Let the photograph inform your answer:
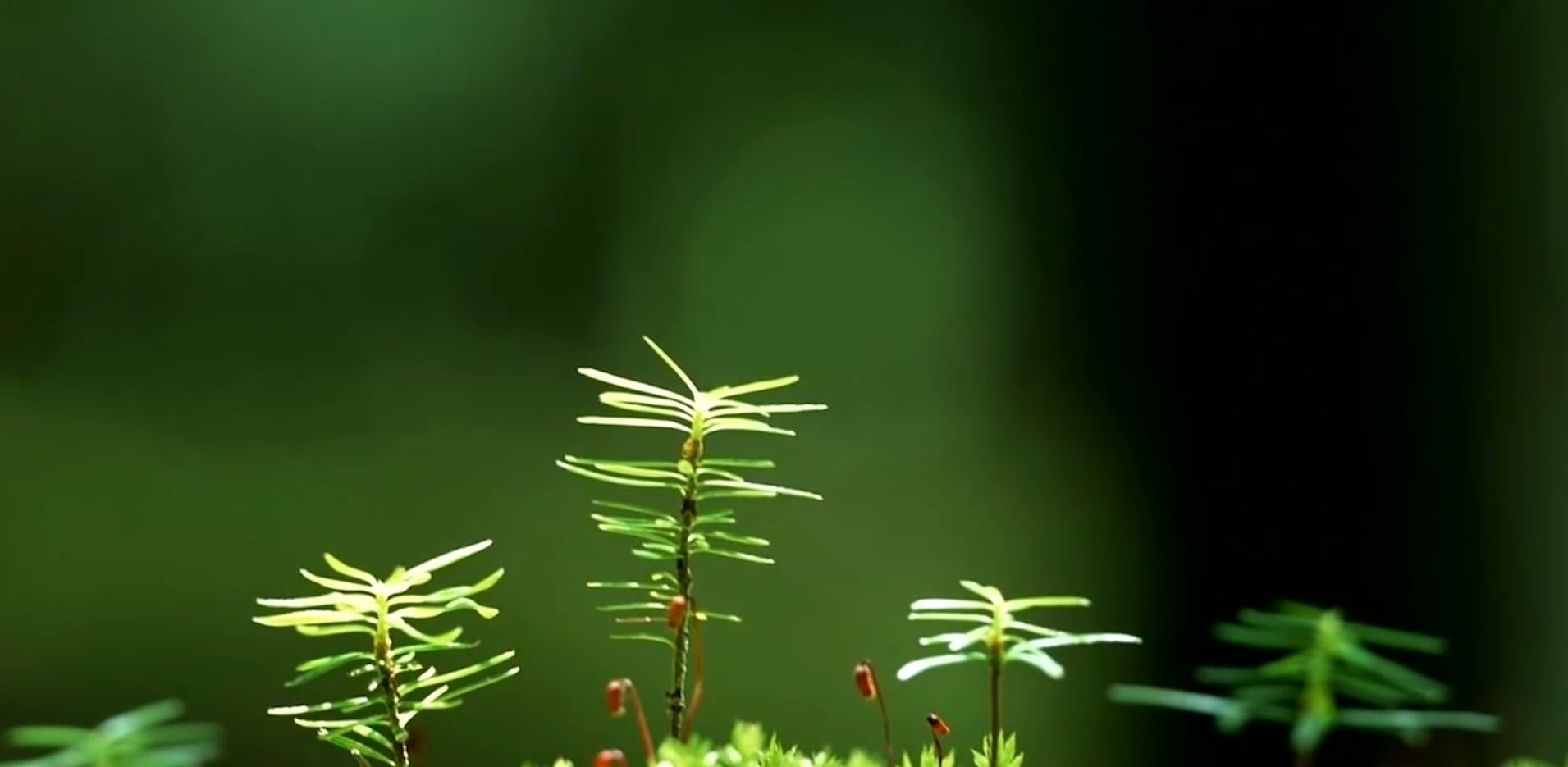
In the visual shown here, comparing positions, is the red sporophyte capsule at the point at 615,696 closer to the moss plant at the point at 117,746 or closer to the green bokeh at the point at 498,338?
the moss plant at the point at 117,746

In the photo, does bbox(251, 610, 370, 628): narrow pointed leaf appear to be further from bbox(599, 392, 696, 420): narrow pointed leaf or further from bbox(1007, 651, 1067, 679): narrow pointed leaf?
bbox(1007, 651, 1067, 679): narrow pointed leaf

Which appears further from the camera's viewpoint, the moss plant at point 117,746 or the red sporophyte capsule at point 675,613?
the red sporophyte capsule at point 675,613

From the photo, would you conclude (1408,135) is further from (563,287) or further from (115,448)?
(115,448)

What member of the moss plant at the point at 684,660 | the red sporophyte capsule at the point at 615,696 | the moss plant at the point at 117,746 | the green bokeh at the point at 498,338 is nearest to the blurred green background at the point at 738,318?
the green bokeh at the point at 498,338

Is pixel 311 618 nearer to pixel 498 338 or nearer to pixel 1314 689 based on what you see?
pixel 1314 689

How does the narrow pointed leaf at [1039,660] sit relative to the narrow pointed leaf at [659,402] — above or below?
below

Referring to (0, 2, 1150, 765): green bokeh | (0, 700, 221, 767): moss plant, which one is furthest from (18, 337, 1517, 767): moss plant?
(0, 2, 1150, 765): green bokeh

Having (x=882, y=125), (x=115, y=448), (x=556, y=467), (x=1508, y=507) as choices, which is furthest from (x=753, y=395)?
(x=1508, y=507)

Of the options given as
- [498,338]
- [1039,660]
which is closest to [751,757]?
[1039,660]
